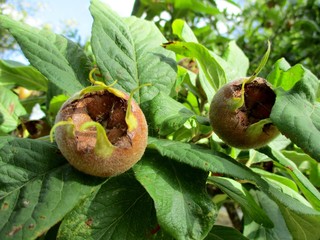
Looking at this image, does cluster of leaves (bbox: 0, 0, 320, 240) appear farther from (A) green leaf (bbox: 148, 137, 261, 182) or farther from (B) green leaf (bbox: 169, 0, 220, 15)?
(B) green leaf (bbox: 169, 0, 220, 15)

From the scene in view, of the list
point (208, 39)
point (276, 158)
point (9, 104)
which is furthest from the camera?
point (208, 39)

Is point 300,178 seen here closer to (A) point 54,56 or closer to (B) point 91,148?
(B) point 91,148

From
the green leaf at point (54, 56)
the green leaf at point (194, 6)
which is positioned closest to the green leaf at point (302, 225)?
the green leaf at point (54, 56)

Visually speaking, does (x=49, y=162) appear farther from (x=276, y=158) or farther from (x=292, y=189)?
(x=292, y=189)

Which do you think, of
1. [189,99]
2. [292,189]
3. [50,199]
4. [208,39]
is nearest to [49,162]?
[50,199]

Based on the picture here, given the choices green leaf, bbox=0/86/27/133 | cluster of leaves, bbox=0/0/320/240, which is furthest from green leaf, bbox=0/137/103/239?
green leaf, bbox=0/86/27/133

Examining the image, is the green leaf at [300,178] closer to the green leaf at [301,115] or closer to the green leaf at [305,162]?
the green leaf at [301,115]
